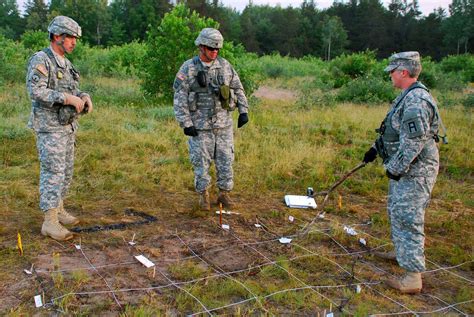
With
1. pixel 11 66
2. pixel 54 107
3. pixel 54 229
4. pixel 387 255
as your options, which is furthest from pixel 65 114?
pixel 11 66

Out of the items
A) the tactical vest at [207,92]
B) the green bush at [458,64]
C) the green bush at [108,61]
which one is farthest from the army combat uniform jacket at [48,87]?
the green bush at [458,64]

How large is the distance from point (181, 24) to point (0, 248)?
725 centimetres

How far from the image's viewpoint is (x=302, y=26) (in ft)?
162

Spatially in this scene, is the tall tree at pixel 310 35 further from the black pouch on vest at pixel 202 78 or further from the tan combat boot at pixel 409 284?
the tan combat boot at pixel 409 284

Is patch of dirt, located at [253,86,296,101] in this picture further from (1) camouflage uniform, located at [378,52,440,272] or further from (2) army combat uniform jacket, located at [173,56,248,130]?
(1) camouflage uniform, located at [378,52,440,272]

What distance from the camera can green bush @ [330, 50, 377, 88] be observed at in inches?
647

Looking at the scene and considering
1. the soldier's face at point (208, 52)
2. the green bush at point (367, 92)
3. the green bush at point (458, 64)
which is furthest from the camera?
the green bush at point (458, 64)

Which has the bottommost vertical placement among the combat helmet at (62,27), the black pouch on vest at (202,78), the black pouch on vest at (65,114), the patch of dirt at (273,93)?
the patch of dirt at (273,93)

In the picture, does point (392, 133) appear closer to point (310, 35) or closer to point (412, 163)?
point (412, 163)

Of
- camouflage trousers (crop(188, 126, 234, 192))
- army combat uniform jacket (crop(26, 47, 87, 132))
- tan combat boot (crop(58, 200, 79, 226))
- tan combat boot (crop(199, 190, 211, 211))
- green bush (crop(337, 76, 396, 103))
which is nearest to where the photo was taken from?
army combat uniform jacket (crop(26, 47, 87, 132))

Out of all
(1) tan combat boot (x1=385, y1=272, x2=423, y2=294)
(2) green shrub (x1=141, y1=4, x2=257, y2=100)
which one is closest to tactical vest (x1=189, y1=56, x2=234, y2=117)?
(1) tan combat boot (x1=385, y1=272, x2=423, y2=294)

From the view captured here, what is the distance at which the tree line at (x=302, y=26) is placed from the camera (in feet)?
144

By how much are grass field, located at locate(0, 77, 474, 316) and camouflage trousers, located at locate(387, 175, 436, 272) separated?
0.29 m

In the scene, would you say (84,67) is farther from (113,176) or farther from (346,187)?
(346,187)
